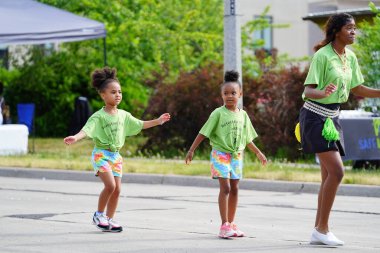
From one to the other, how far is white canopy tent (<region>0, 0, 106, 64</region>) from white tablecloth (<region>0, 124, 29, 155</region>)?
1.71 metres

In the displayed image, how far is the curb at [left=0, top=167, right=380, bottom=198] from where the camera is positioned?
14133 mm

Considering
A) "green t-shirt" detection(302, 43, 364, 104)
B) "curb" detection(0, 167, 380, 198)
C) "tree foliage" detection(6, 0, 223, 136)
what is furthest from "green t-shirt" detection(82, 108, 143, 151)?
"tree foliage" detection(6, 0, 223, 136)

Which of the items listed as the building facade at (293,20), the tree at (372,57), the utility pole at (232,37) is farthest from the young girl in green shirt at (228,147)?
the building facade at (293,20)

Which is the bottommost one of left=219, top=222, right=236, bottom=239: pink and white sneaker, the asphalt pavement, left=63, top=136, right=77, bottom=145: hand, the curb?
the curb

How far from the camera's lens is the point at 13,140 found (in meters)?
20.8

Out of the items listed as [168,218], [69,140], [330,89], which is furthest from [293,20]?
[330,89]

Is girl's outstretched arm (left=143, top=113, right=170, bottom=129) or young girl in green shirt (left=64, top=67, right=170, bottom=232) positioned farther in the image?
young girl in green shirt (left=64, top=67, right=170, bottom=232)

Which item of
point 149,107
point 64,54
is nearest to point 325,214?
point 149,107

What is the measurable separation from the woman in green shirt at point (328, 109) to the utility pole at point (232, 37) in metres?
7.67

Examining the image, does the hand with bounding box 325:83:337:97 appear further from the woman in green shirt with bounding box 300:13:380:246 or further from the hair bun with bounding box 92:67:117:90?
the hair bun with bounding box 92:67:117:90

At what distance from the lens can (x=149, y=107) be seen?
21188 mm

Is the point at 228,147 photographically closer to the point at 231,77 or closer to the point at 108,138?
the point at 231,77

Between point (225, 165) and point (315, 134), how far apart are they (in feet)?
3.30

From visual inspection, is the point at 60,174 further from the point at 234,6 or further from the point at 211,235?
the point at 211,235
